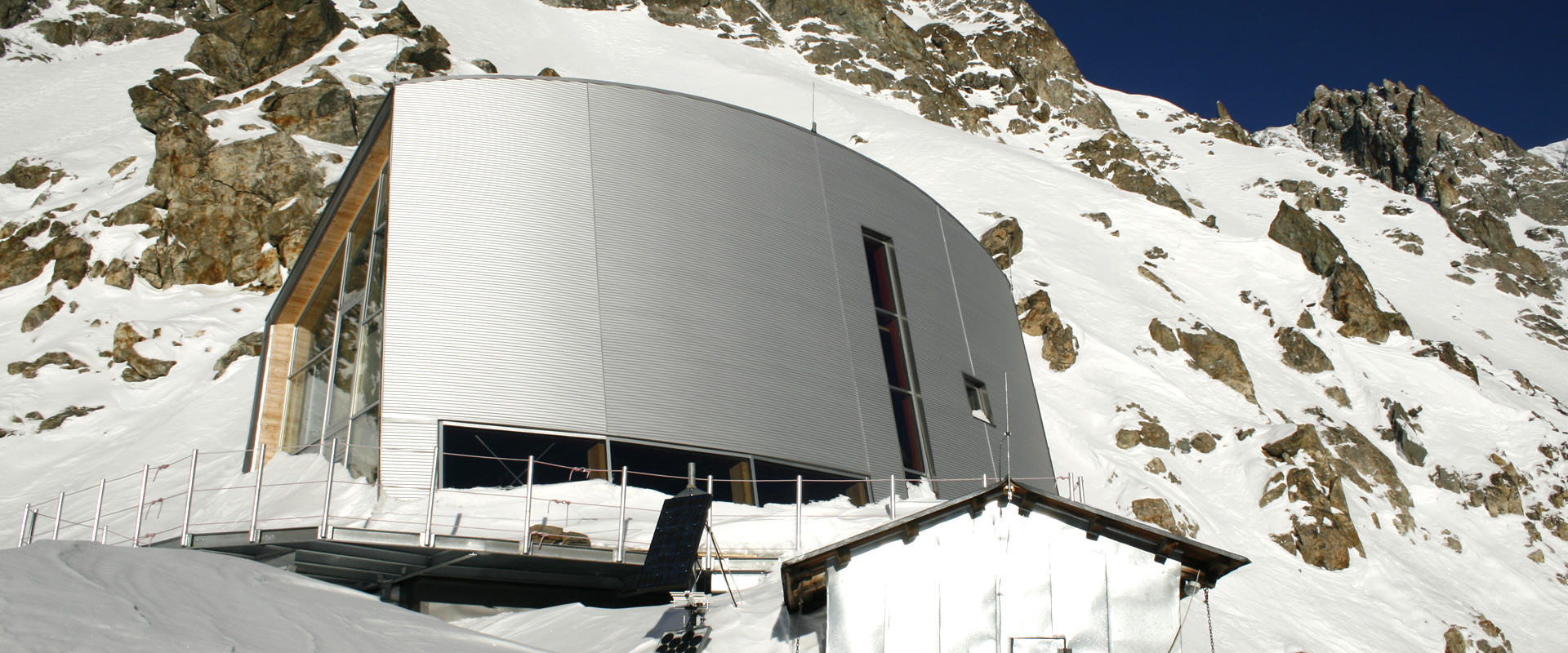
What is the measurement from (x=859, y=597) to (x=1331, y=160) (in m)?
92.7

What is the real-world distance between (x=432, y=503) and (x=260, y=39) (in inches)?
2060

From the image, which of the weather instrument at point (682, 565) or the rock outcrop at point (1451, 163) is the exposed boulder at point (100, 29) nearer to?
the weather instrument at point (682, 565)

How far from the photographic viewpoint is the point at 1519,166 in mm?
100312

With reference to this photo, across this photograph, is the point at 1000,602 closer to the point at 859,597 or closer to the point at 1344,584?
the point at 859,597

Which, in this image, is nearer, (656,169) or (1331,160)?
(656,169)

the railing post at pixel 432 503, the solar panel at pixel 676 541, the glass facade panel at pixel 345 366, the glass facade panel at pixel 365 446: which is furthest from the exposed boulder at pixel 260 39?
the solar panel at pixel 676 541

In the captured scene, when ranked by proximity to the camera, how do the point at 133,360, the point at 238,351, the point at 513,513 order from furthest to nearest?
the point at 133,360 → the point at 238,351 → the point at 513,513

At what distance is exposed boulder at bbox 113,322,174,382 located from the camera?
126ft

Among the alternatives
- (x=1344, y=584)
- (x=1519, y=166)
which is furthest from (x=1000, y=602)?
(x=1519, y=166)

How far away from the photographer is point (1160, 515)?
3566cm

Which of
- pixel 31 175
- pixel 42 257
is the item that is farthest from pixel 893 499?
pixel 31 175

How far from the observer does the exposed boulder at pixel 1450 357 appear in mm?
54031

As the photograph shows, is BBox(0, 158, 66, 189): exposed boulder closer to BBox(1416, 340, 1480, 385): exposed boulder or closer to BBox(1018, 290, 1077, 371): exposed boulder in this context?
BBox(1018, 290, 1077, 371): exposed boulder

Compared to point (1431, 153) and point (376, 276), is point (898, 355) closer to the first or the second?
point (376, 276)
